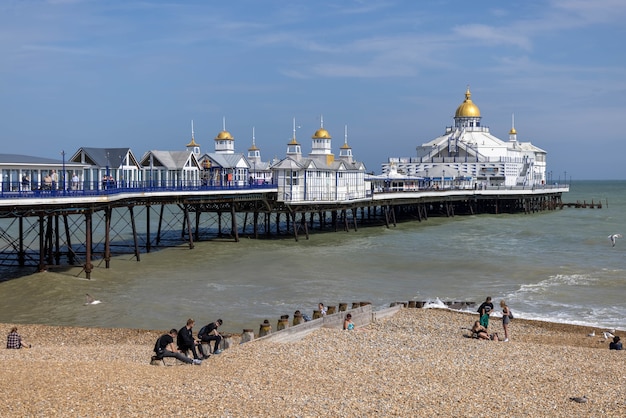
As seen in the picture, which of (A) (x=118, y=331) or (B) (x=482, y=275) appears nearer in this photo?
(A) (x=118, y=331)

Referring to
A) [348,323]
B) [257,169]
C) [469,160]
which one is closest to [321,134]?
[257,169]

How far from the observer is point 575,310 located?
25.9 m

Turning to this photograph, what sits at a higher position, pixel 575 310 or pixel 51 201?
pixel 51 201

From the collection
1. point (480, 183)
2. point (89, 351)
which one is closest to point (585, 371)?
point (89, 351)

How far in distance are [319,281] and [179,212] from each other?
24189 mm

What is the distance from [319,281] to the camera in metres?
32.3

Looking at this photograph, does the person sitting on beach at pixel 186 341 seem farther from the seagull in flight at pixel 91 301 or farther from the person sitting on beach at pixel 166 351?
the seagull in flight at pixel 91 301

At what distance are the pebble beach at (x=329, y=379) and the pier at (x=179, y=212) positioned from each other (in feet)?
37.5

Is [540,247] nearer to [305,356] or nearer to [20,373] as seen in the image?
[305,356]

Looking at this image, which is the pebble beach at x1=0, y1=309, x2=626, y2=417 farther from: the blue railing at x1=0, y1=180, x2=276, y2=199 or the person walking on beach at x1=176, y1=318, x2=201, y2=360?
the blue railing at x1=0, y1=180, x2=276, y2=199

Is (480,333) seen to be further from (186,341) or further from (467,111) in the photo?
(467,111)

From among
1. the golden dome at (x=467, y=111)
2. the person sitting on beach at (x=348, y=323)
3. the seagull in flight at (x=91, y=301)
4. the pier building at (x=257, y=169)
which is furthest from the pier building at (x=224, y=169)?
the golden dome at (x=467, y=111)

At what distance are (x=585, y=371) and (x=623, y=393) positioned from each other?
6.31 feet

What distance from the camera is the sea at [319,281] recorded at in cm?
2495
